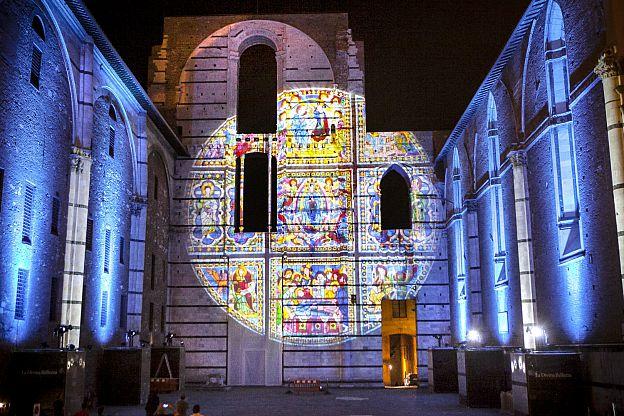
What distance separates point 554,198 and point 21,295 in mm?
Answer: 13610

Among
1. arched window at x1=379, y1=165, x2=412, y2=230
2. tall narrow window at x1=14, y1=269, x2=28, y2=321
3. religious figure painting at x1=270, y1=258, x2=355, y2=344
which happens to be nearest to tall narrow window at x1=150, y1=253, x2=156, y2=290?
religious figure painting at x1=270, y1=258, x2=355, y2=344

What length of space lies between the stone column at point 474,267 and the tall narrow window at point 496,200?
1.96 metres

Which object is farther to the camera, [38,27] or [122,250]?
[122,250]

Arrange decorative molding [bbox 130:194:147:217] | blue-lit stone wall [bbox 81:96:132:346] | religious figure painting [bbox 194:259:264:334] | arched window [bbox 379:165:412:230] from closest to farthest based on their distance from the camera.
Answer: blue-lit stone wall [bbox 81:96:132:346]
decorative molding [bbox 130:194:147:217]
religious figure painting [bbox 194:259:264:334]
arched window [bbox 379:165:412:230]

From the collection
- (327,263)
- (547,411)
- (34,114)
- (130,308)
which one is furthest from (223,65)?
(547,411)

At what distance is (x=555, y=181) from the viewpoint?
57.3 feet

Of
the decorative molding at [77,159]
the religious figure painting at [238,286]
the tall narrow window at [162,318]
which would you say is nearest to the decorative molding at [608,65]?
the decorative molding at [77,159]

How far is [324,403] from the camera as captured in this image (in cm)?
2167

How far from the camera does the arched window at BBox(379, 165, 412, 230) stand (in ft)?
101

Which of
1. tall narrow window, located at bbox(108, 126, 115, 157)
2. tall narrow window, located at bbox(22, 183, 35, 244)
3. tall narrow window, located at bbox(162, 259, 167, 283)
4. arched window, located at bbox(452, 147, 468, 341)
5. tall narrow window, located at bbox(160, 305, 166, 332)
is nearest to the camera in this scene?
tall narrow window, located at bbox(22, 183, 35, 244)

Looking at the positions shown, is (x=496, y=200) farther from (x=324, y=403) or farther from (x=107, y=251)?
(x=107, y=251)

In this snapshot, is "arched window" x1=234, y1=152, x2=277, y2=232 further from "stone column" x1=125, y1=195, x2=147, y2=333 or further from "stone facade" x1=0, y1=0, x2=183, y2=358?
"stone facade" x1=0, y1=0, x2=183, y2=358

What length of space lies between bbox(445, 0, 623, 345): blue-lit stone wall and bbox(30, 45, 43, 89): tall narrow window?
13.2 meters

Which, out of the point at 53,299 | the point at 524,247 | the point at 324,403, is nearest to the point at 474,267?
the point at 524,247
